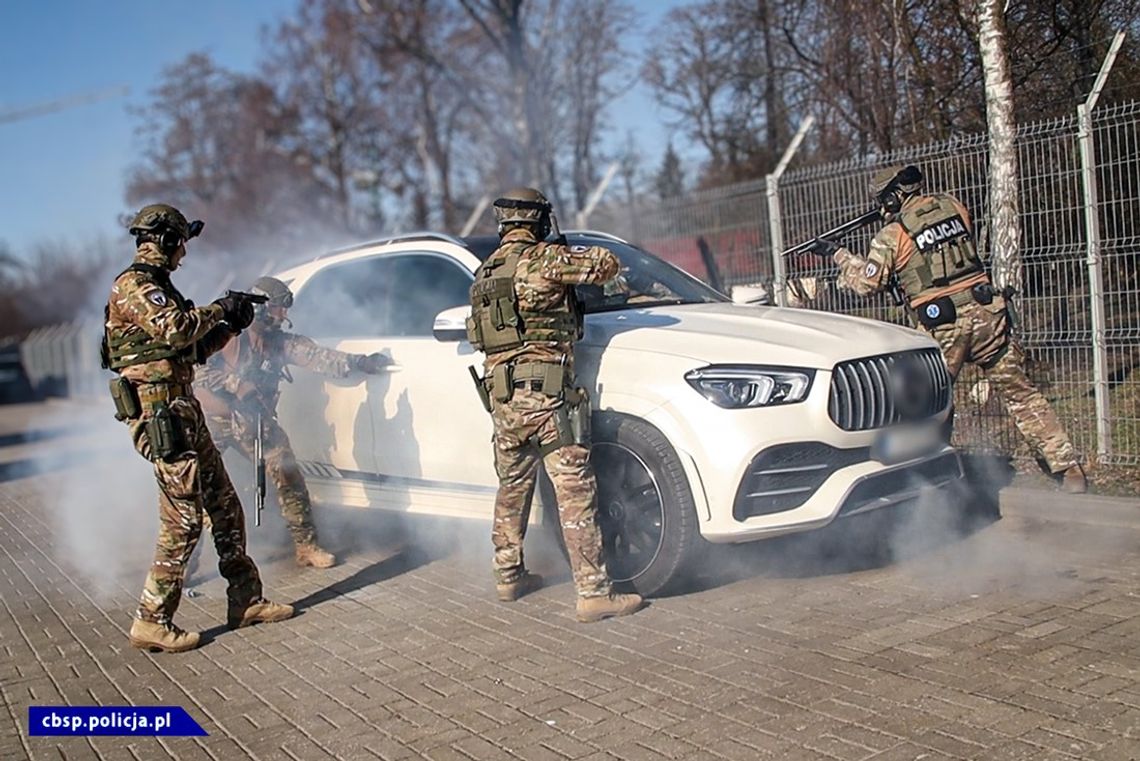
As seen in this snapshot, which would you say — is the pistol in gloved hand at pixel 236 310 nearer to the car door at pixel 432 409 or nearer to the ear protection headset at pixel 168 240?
the ear protection headset at pixel 168 240

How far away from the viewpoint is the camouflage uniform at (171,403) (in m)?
5.12

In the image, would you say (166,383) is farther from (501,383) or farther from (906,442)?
(906,442)

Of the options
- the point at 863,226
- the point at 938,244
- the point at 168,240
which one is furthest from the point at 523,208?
the point at 863,226

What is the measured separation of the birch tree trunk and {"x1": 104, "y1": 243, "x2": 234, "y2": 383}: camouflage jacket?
503cm

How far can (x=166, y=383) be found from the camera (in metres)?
5.24

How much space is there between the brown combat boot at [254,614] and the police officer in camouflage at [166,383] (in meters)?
0.27

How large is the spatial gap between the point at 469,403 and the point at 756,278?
13.7 feet

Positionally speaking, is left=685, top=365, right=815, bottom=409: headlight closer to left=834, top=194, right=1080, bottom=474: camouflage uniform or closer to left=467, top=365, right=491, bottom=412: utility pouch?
left=467, top=365, right=491, bottom=412: utility pouch

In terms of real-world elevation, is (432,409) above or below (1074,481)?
above

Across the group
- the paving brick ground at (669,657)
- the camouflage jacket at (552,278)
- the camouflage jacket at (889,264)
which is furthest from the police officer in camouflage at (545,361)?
the camouflage jacket at (889,264)

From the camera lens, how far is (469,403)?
5.98 meters

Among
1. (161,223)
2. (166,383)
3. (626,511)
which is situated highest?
(161,223)

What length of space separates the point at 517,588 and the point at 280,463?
181 cm

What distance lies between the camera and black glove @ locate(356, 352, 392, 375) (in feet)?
20.9
